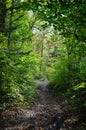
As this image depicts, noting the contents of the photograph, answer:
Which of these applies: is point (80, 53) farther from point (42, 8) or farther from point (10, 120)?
point (10, 120)

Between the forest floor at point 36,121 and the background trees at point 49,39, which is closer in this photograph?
the background trees at point 49,39

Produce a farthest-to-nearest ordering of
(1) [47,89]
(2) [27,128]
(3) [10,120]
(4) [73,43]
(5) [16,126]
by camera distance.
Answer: (1) [47,89] → (3) [10,120] → (5) [16,126] → (2) [27,128] → (4) [73,43]

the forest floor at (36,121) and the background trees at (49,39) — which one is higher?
the background trees at (49,39)

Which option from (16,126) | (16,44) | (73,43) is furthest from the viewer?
(16,44)

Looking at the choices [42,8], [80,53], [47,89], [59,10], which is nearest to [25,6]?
[42,8]

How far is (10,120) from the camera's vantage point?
31.6ft

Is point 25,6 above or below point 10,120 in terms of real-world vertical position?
above

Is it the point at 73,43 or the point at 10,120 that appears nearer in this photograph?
the point at 73,43

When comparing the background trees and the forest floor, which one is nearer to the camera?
the background trees

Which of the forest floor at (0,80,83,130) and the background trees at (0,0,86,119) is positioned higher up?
the background trees at (0,0,86,119)

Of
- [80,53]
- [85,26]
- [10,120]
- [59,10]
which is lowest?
[10,120]

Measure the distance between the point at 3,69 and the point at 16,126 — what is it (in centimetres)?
226

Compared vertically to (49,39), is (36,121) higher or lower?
lower

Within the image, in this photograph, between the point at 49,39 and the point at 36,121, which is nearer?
the point at 36,121
